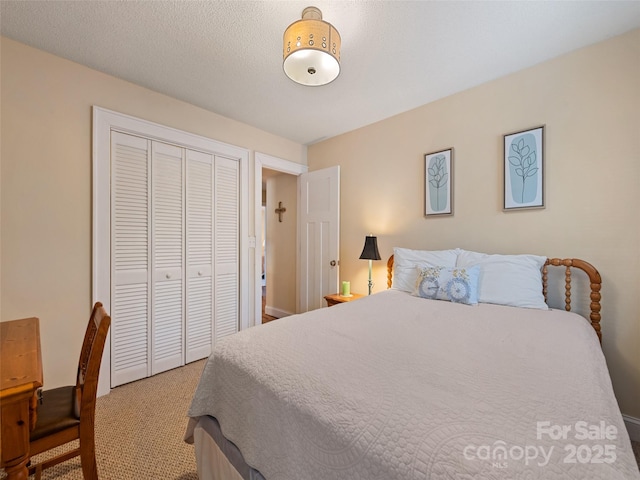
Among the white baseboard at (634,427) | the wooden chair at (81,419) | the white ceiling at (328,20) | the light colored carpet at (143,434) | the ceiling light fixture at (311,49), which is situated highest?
the white ceiling at (328,20)

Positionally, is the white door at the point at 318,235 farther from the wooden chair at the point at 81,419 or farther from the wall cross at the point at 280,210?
the wooden chair at the point at 81,419

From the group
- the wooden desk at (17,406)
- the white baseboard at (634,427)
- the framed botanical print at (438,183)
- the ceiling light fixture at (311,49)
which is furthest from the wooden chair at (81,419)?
the white baseboard at (634,427)

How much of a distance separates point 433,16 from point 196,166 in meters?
2.32

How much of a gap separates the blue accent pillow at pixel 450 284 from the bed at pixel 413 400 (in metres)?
0.20

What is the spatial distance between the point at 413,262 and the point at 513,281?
733 millimetres

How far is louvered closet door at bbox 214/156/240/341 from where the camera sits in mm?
2932

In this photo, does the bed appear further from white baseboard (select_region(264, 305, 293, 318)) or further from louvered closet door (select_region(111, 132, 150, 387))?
white baseboard (select_region(264, 305, 293, 318))

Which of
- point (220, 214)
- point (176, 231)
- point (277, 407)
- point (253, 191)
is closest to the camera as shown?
point (277, 407)

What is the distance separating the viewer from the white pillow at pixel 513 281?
1.82 meters

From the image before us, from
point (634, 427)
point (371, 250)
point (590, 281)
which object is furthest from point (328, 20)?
point (634, 427)

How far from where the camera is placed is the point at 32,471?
4.32 ft

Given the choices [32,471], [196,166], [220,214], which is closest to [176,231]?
[220,214]

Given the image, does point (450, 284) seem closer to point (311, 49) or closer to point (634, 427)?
point (634, 427)

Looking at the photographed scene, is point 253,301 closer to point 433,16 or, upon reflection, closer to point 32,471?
point 32,471
